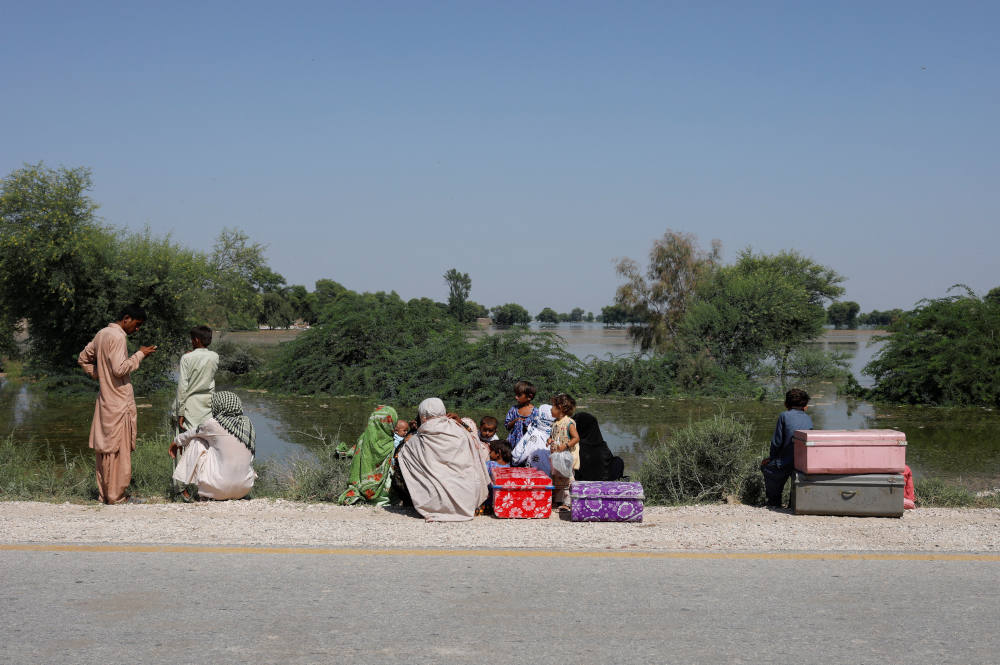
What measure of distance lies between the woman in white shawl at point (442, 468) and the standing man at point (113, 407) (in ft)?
8.94

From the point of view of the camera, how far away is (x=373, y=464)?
882cm

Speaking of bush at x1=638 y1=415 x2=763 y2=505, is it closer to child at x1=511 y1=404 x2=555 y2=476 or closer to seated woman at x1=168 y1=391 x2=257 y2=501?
child at x1=511 y1=404 x2=555 y2=476

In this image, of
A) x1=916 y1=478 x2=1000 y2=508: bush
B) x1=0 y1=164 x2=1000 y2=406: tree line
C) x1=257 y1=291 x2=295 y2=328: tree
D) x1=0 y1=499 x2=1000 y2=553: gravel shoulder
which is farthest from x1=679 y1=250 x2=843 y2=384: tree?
x1=257 y1=291 x2=295 y2=328: tree

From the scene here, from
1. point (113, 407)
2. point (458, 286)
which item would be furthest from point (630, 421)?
point (458, 286)

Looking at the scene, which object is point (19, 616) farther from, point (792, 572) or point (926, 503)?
point (926, 503)

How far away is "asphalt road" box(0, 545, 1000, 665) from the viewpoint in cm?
450

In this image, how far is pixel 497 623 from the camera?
495 centimetres

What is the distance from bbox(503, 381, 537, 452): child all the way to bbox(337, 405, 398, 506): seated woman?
1.49 metres

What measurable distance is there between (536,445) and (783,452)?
8.35ft

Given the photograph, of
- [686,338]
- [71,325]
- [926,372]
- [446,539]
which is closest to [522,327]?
[686,338]

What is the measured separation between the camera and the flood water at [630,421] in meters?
15.7

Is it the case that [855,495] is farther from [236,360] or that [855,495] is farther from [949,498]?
[236,360]

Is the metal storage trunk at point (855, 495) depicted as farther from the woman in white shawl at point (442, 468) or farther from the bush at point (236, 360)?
the bush at point (236, 360)

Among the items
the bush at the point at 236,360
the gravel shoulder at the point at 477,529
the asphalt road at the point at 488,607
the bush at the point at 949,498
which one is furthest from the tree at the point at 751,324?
the asphalt road at the point at 488,607
